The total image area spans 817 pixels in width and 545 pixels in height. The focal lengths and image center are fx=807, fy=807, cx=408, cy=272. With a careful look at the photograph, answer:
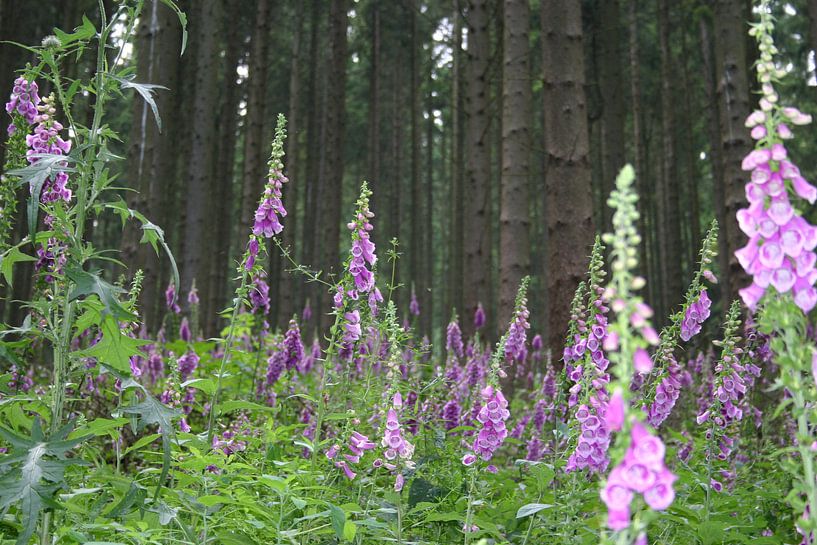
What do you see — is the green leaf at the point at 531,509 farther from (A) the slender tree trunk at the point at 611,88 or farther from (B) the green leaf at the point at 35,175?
(A) the slender tree trunk at the point at 611,88

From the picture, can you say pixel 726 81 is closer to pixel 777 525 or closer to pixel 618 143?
pixel 777 525

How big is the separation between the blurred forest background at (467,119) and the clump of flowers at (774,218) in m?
0.47

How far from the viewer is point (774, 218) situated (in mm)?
1862

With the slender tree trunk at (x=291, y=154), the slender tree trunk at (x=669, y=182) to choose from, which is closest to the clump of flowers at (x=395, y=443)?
the slender tree trunk at (x=291, y=154)

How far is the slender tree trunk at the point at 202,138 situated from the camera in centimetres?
1287

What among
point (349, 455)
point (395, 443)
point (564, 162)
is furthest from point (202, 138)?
point (395, 443)

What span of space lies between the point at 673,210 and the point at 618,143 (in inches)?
127

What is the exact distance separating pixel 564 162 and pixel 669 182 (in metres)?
13.5

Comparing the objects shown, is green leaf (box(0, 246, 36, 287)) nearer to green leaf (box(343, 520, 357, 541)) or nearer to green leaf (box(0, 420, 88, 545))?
green leaf (box(0, 420, 88, 545))

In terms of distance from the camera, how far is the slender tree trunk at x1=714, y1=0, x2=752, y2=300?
8.10 metres

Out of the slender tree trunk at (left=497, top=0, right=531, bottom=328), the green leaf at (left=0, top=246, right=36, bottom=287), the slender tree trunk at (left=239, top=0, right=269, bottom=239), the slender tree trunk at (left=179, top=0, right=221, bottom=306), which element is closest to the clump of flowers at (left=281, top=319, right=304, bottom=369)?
the green leaf at (left=0, top=246, right=36, bottom=287)

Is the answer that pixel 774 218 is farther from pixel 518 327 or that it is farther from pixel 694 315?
pixel 518 327

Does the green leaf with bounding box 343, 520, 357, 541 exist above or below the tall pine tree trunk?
below

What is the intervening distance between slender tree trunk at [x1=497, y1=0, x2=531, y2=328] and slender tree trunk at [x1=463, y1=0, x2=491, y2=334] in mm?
3812
